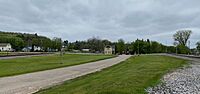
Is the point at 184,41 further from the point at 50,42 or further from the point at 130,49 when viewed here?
the point at 50,42

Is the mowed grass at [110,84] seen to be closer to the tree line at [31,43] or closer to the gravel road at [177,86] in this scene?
the gravel road at [177,86]

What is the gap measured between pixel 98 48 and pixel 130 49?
29.3 meters

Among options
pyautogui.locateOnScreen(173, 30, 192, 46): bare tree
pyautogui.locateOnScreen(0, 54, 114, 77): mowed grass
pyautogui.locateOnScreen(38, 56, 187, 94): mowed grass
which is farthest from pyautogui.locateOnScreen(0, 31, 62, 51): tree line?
pyautogui.locateOnScreen(38, 56, 187, 94): mowed grass

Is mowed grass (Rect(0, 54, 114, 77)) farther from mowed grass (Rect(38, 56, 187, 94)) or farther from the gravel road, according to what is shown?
the gravel road

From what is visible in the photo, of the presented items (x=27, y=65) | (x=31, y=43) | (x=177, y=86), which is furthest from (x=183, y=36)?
(x=177, y=86)

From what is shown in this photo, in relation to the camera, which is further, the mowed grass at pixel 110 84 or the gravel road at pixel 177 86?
the gravel road at pixel 177 86

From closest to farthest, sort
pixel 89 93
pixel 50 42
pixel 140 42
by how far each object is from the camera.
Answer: pixel 89 93 → pixel 140 42 → pixel 50 42

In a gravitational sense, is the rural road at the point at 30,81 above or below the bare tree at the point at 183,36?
below

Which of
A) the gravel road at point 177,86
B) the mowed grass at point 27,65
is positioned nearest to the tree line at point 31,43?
the mowed grass at point 27,65

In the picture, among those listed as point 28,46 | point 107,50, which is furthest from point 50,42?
point 107,50

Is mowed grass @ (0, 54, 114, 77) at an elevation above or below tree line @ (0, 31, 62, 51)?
below

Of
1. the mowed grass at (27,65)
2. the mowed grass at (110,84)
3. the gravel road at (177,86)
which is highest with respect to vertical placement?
the mowed grass at (27,65)

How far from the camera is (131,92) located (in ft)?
45.1

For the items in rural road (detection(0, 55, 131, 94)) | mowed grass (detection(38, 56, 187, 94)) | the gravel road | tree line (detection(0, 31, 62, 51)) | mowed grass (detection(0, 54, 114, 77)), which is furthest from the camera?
tree line (detection(0, 31, 62, 51))
